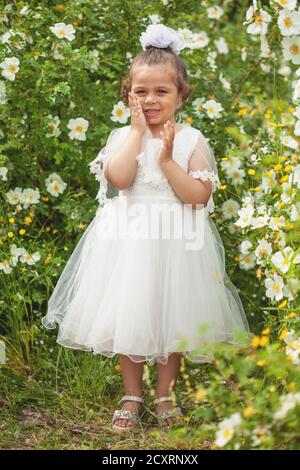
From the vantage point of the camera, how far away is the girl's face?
291 cm

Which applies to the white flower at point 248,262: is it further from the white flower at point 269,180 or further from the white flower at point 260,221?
the white flower at point 260,221

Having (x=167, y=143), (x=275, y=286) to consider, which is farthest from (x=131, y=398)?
(x=167, y=143)

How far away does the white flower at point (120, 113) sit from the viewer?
140 inches

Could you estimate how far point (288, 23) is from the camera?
9.16 ft

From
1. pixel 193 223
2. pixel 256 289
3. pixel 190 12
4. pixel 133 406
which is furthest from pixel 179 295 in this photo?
pixel 190 12

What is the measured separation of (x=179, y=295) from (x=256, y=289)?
108cm

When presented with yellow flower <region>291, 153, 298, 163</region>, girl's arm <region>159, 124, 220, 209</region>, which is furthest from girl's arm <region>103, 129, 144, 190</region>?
yellow flower <region>291, 153, 298, 163</region>

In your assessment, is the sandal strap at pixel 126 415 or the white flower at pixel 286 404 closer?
the white flower at pixel 286 404

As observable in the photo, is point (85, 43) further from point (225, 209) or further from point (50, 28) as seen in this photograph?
point (225, 209)

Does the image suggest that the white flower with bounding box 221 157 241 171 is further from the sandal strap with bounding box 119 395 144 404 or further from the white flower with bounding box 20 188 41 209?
the sandal strap with bounding box 119 395 144 404

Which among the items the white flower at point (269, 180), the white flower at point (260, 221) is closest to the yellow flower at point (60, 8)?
the white flower at point (269, 180)

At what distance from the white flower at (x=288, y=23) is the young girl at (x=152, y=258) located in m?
0.42

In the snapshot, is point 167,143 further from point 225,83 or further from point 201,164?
point 225,83

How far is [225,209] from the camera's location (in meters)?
3.61
